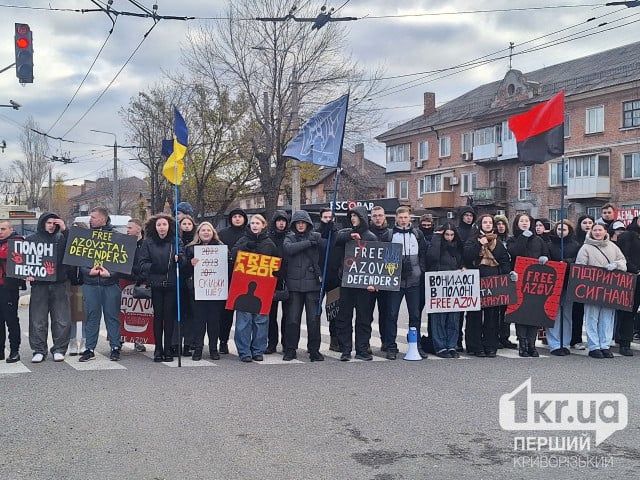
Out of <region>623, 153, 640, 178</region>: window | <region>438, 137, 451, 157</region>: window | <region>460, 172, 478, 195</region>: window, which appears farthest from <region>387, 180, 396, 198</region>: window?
<region>623, 153, 640, 178</region>: window

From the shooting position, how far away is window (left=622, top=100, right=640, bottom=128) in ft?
133

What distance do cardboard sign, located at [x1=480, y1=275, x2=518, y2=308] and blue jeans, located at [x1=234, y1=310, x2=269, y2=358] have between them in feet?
10.3

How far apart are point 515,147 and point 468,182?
226 inches

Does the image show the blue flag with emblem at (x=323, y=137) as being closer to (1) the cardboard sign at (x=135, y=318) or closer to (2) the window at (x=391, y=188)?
(1) the cardboard sign at (x=135, y=318)

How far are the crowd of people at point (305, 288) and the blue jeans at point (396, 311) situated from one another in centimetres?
1

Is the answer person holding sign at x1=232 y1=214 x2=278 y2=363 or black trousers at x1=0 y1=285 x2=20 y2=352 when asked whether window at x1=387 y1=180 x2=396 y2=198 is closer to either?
person holding sign at x1=232 y1=214 x2=278 y2=363

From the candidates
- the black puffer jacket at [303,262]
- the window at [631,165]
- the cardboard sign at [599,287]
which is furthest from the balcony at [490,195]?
the black puffer jacket at [303,262]

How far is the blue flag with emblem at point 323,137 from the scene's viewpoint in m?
10.6

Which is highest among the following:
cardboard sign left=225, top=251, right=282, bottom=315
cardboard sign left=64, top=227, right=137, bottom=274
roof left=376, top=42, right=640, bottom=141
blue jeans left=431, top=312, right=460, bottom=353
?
roof left=376, top=42, right=640, bottom=141

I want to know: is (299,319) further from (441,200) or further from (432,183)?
(432,183)

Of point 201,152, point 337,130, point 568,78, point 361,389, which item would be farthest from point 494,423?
Result: point 568,78

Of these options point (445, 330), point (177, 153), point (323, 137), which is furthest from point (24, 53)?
point (445, 330)

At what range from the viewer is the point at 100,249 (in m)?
9.54

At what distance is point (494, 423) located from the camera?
6559 mm
